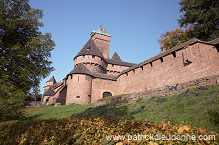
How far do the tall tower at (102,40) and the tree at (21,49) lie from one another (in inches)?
1270

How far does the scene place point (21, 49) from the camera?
14.5 meters

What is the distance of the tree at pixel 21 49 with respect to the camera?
13773 mm

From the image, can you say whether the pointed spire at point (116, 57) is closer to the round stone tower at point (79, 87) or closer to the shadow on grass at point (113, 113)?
the round stone tower at point (79, 87)

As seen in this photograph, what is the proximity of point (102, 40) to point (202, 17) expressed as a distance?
30.6m

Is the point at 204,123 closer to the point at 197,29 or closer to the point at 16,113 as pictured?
the point at 16,113

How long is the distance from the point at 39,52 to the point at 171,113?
1309cm

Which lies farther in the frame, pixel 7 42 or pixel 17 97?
pixel 7 42

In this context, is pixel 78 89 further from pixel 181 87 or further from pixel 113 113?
pixel 181 87

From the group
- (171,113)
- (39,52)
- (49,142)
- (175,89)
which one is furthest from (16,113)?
(175,89)

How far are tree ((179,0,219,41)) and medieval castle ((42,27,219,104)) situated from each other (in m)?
6.15

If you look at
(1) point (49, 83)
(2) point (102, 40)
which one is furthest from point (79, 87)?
(1) point (49, 83)

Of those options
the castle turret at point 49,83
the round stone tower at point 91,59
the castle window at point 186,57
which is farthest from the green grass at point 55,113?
the castle turret at point 49,83

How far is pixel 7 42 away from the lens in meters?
15.8

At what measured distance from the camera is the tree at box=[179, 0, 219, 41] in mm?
22906
